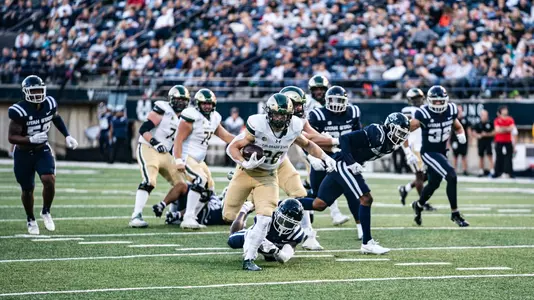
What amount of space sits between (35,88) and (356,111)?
10.7 feet

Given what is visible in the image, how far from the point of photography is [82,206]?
44.4 ft

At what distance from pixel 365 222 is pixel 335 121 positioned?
1897 mm

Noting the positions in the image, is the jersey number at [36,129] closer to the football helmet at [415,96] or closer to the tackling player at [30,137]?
the tackling player at [30,137]

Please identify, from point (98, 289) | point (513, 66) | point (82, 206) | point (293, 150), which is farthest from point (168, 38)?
point (98, 289)

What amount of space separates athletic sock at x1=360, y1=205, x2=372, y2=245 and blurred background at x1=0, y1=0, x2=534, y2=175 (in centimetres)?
1247

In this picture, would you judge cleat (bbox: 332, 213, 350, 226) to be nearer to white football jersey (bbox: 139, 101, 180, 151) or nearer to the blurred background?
white football jersey (bbox: 139, 101, 180, 151)

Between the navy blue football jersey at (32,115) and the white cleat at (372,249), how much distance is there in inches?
139

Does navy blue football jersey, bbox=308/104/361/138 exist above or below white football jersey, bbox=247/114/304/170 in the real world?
below

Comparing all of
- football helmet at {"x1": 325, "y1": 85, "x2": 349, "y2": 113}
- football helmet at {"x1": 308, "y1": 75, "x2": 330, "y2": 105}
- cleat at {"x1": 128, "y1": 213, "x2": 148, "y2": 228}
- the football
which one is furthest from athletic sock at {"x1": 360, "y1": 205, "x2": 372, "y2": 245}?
cleat at {"x1": 128, "y1": 213, "x2": 148, "y2": 228}

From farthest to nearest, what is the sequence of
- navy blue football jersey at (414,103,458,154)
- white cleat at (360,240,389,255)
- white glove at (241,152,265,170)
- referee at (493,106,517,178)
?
1. referee at (493,106,517,178)
2. navy blue football jersey at (414,103,458,154)
3. white cleat at (360,240,389,255)
4. white glove at (241,152,265,170)

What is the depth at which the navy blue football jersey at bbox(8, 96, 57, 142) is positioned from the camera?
10281 mm

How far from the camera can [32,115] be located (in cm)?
1033

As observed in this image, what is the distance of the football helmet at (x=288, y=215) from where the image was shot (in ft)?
26.6

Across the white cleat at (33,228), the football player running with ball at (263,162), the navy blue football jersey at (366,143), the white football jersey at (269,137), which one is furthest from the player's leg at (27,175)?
the navy blue football jersey at (366,143)
